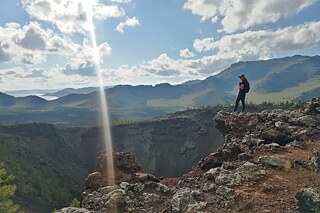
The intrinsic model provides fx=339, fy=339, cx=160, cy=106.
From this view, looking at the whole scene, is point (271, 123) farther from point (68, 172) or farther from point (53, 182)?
point (68, 172)

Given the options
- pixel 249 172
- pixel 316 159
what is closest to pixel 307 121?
pixel 316 159

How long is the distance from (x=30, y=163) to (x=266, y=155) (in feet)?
479

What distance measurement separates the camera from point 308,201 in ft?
53.1

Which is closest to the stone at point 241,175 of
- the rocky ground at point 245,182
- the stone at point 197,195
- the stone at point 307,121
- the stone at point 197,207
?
the rocky ground at point 245,182

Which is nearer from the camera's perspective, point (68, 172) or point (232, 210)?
point (232, 210)

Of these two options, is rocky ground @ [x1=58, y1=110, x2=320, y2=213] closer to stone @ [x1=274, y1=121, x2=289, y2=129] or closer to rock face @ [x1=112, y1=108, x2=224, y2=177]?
stone @ [x1=274, y1=121, x2=289, y2=129]

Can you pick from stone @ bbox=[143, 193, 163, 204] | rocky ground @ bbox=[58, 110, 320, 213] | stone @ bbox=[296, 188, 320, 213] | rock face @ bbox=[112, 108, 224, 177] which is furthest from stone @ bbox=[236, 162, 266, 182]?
rock face @ bbox=[112, 108, 224, 177]

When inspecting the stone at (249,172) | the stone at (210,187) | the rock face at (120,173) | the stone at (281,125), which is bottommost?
the rock face at (120,173)

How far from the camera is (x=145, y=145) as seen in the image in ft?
652

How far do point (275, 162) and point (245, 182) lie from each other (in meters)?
3.45

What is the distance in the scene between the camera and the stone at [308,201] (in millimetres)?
15872

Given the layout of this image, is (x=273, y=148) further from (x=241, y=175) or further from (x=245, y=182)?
(x=245, y=182)

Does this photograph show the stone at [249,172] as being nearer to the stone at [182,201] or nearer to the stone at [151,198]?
the stone at [182,201]

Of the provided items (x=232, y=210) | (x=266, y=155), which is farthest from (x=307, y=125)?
(x=232, y=210)
